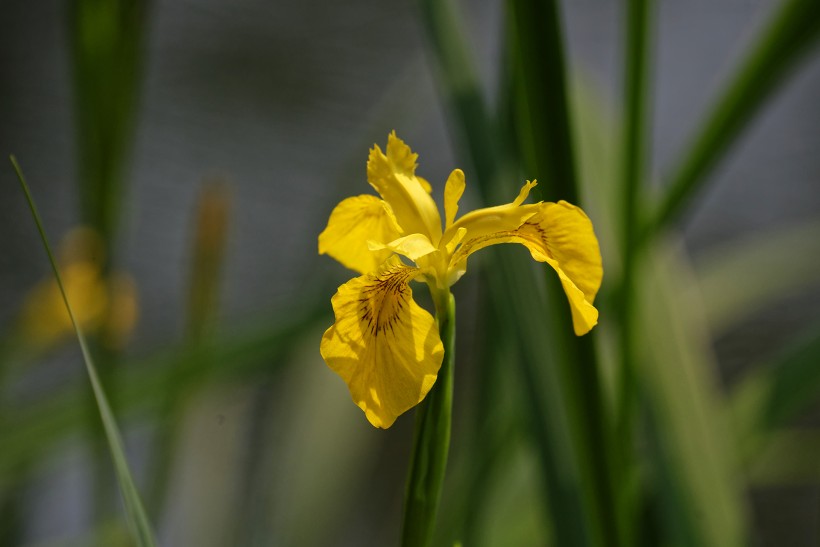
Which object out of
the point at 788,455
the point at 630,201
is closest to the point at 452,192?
the point at 630,201

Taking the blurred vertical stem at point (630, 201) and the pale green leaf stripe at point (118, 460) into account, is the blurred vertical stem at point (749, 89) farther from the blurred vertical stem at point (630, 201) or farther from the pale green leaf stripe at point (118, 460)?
the pale green leaf stripe at point (118, 460)

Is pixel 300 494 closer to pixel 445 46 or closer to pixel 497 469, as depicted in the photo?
pixel 497 469

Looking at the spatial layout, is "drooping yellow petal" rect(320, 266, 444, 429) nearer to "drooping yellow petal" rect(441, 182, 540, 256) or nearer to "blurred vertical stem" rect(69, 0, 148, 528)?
"drooping yellow petal" rect(441, 182, 540, 256)

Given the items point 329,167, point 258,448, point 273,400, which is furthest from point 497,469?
point 329,167

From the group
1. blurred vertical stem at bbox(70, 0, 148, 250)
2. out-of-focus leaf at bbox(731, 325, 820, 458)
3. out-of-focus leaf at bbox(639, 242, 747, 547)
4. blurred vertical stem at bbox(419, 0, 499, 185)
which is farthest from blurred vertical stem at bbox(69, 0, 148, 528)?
out-of-focus leaf at bbox(731, 325, 820, 458)

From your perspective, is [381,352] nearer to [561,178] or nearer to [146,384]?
[561,178]

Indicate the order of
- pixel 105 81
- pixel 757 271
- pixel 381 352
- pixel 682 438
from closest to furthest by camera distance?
pixel 381 352, pixel 105 81, pixel 682 438, pixel 757 271
